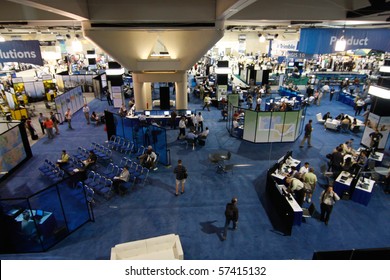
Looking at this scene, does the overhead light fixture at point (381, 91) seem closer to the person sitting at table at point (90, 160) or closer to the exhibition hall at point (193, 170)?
the exhibition hall at point (193, 170)

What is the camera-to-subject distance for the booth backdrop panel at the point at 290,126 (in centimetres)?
1398

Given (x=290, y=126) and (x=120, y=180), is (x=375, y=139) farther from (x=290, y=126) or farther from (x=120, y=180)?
(x=120, y=180)

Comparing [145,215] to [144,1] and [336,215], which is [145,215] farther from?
[144,1]

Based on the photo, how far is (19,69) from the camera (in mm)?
38656

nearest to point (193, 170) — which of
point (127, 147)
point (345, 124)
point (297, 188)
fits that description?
point (127, 147)

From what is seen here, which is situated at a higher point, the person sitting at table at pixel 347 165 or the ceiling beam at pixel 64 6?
the ceiling beam at pixel 64 6

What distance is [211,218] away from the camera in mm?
8516

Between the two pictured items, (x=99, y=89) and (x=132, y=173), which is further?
(x=99, y=89)

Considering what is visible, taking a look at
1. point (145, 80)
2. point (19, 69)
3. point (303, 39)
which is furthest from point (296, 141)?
point (19, 69)

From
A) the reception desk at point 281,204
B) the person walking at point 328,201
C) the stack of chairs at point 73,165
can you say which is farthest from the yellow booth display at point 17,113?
A: the person walking at point 328,201

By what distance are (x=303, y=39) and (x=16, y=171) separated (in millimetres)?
13566

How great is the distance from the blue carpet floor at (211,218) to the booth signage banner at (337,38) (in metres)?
5.32

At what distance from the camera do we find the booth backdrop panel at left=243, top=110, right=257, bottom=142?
14039 mm

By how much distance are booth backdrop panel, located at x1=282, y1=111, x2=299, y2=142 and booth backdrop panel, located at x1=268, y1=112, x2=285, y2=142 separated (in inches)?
8.6
